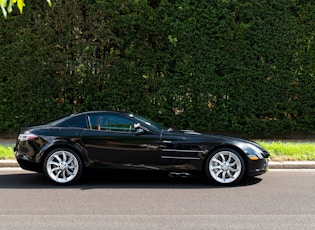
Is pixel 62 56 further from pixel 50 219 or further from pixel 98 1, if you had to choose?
pixel 50 219

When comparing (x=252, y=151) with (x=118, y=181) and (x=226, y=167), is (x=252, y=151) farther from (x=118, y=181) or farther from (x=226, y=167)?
(x=118, y=181)

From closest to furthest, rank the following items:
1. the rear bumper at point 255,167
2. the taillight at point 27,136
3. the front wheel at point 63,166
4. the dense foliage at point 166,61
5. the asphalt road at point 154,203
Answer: the asphalt road at point 154,203 → the rear bumper at point 255,167 → the front wheel at point 63,166 → the taillight at point 27,136 → the dense foliage at point 166,61

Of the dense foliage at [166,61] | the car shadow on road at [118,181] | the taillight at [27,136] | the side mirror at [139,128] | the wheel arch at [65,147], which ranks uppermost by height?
the dense foliage at [166,61]

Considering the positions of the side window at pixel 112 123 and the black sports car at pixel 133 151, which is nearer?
the black sports car at pixel 133 151

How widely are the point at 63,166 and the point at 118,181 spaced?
1.01 meters

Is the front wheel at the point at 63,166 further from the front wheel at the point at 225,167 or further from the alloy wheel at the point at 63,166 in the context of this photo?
the front wheel at the point at 225,167

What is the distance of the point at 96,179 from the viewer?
761 centimetres

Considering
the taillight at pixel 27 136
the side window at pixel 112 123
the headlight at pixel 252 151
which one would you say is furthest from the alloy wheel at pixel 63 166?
the headlight at pixel 252 151

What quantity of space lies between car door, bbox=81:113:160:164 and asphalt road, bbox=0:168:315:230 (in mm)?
343

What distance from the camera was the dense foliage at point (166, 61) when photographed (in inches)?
470

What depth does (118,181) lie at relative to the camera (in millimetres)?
7441

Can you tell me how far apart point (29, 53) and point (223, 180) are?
7.46 m

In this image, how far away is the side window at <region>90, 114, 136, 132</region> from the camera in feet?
23.9

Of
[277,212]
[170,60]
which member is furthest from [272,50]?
[277,212]
